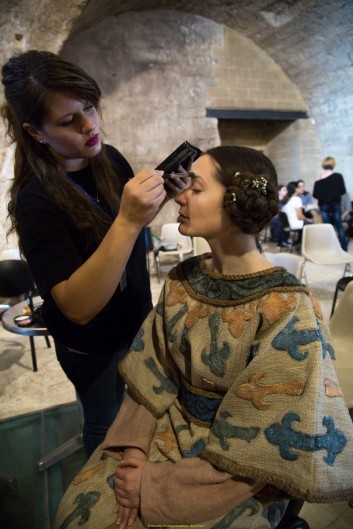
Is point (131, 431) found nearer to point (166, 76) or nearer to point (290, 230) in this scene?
point (290, 230)

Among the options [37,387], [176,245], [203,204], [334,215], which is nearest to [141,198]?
[203,204]

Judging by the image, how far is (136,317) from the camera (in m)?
1.03

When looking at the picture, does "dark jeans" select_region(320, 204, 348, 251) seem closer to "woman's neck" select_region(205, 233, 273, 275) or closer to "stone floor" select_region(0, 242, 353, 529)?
"stone floor" select_region(0, 242, 353, 529)

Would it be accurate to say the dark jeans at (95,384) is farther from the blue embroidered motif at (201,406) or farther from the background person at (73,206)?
the blue embroidered motif at (201,406)

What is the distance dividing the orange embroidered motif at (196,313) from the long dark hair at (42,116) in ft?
0.97

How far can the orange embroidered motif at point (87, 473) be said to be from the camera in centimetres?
77

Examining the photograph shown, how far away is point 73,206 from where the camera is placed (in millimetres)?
807

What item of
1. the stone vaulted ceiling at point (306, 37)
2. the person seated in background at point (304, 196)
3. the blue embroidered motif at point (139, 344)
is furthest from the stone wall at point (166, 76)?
the blue embroidered motif at point (139, 344)

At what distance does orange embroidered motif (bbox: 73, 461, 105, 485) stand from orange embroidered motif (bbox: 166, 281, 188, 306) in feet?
1.34

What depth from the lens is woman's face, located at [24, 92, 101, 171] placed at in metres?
0.78

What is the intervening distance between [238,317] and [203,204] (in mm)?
264

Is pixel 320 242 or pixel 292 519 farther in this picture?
pixel 320 242

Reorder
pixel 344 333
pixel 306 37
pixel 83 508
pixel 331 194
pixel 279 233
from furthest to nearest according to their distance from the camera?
pixel 306 37, pixel 279 233, pixel 331 194, pixel 344 333, pixel 83 508

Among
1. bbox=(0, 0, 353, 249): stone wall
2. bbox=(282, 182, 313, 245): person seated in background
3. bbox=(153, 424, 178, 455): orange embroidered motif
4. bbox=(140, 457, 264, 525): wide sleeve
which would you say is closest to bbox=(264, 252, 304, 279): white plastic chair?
bbox=(153, 424, 178, 455): orange embroidered motif
